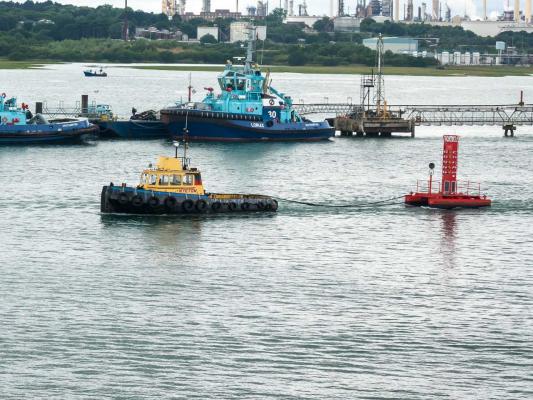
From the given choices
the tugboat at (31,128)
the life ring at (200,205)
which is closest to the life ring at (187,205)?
the life ring at (200,205)

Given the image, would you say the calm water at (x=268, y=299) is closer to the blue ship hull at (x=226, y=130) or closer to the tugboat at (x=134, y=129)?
the blue ship hull at (x=226, y=130)

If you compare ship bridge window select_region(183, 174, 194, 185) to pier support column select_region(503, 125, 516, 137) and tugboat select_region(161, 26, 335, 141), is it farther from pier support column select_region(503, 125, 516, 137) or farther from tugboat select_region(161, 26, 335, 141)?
pier support column select_region(503, 125, 516, 137)

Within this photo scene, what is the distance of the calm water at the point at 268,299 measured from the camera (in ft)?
154

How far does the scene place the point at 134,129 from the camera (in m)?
128

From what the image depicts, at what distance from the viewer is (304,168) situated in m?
107

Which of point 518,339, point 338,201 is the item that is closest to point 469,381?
point 518,339

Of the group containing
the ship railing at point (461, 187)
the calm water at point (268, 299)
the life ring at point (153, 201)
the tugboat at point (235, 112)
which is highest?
the tugboat at point (235, 112)

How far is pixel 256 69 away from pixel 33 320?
74232 mm

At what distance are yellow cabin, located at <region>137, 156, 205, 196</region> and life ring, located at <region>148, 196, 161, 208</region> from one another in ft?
1.95

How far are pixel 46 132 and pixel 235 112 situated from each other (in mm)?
17376

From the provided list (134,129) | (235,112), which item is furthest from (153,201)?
(134,129)

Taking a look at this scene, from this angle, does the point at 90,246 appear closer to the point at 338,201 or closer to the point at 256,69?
the point at 338,201

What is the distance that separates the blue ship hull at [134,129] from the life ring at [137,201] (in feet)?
170

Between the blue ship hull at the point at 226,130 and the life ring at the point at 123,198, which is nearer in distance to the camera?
the life ring at the point at 123,198
